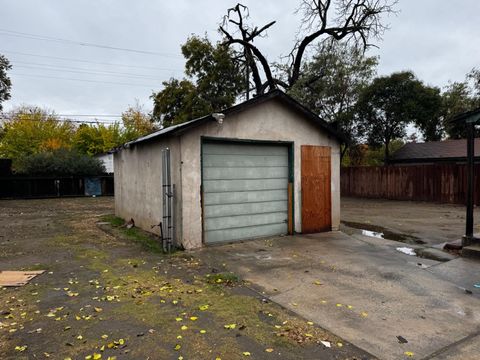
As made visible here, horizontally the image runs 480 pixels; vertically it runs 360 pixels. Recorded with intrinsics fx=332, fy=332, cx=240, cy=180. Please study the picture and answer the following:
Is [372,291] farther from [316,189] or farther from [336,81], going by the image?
[336,81]

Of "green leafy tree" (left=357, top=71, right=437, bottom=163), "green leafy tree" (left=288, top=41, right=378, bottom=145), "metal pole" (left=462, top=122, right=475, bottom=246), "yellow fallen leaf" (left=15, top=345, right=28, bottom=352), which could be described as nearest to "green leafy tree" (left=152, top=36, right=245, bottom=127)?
"green leafy tree" (left=288, top=41, right=378, bottom=145)

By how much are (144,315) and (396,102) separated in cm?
1997

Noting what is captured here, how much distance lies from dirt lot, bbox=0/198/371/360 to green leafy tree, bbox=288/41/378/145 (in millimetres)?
15909

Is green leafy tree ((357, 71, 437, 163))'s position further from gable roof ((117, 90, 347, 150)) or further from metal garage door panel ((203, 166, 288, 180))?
metal garage door panel ((203, 166, 288, 180))

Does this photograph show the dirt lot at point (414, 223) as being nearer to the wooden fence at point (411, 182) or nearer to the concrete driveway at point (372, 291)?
the concrete driveway at point (372, 291)

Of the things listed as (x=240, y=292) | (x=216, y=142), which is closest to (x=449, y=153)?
(x=216, y=142)

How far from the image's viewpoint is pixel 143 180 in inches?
344

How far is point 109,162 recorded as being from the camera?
29281 millimetres

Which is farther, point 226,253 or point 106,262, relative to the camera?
point 226,253

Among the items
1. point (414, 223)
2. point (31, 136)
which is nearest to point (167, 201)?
point (414, 223)

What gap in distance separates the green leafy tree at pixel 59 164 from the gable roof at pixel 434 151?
852 inches

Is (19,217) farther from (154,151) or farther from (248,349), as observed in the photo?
(248,349)

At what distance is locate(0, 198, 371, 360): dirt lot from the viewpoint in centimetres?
300

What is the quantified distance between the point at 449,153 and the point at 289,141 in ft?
59.1
